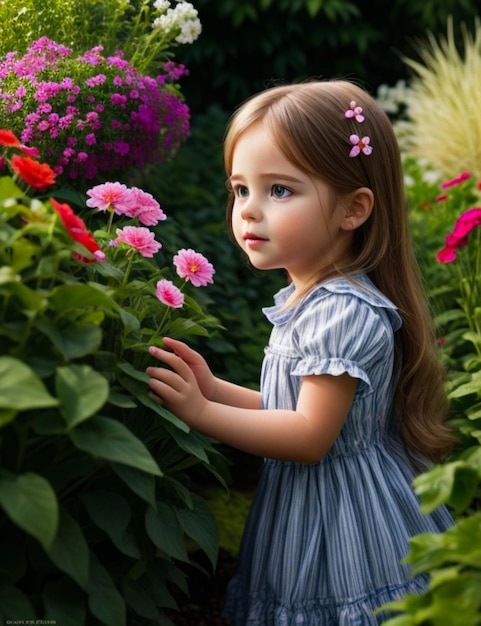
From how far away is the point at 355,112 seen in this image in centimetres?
230

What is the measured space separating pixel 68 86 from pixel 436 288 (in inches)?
67.7

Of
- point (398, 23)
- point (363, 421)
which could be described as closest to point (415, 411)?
point (363, 421)

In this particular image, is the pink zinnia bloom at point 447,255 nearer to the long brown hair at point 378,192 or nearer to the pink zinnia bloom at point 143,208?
the long brown hair at point 378,192

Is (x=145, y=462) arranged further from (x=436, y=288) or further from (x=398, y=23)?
(x=398, y=23)

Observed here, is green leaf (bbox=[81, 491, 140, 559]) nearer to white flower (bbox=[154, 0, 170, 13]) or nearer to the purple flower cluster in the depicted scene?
the purple flower cluster

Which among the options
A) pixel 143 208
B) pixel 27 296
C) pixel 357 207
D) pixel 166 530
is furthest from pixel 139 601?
pixel 357 207

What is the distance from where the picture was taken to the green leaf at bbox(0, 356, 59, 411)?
4.54ft

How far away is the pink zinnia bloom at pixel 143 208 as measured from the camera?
2.11 metres

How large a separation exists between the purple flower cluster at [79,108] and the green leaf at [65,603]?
57.0 inches

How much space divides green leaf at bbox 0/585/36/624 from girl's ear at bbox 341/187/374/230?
3.94ft

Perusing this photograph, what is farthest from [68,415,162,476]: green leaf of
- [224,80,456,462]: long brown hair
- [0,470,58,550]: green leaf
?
[224,80,456,462]: long brown hair

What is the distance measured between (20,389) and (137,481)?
1.26 feet

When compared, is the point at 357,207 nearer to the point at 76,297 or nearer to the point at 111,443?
the point at 76,297

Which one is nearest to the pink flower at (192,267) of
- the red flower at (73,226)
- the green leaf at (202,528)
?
the red flower at (73,226)
